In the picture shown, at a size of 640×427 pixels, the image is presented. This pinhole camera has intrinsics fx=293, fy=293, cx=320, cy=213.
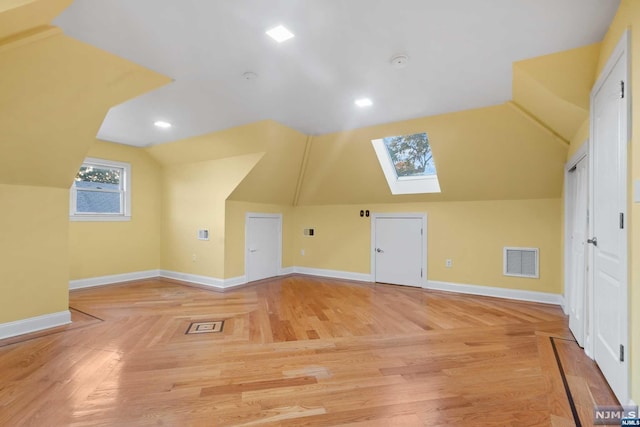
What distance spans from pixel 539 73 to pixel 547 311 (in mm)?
3063

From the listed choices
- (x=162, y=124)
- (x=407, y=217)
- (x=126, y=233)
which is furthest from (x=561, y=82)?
(x=126, y=233)

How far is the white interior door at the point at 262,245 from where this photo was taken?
565 cm

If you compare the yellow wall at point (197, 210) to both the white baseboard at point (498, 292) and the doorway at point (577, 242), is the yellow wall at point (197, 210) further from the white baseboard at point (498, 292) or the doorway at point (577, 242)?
the doorway at point (577, 242)

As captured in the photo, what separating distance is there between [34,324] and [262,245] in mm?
3434

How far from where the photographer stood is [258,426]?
5.68 ft

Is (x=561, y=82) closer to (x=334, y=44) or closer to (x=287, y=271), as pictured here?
(x=334, y=44)

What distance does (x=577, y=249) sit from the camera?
3.24 meters

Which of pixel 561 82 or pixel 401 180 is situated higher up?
pixel 561 82

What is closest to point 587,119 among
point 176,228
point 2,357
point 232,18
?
point 232,18

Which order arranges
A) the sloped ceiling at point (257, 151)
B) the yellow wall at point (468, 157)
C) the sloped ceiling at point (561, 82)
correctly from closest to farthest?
the sloped ceiling at point (561, 82), the yellow wall at point (468, 157), the sloped ceiling at point (257, 151)

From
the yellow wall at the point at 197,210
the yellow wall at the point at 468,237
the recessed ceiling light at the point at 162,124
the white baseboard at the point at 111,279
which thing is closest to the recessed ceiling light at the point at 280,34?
the yellow wall at the point at 197,210

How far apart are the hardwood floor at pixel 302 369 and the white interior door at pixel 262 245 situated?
5.54 feet

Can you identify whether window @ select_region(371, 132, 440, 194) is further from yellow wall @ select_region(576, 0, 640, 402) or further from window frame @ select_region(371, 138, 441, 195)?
yellow wall @ select_region(576, 0, 640, 402)

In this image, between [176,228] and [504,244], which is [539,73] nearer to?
[504,244]
